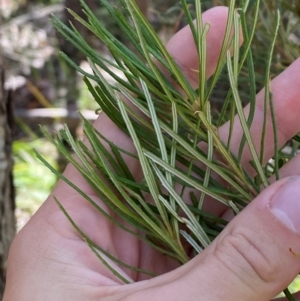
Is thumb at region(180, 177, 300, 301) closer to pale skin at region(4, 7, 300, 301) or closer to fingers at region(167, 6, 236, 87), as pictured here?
pale skin at region(4, 7, 300, 301)

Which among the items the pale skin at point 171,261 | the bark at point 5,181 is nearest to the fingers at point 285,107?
the pale skin at point 171,261

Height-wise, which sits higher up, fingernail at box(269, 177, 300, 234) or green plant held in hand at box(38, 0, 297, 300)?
green plant held in hand at box(38, 0, 297, 300)

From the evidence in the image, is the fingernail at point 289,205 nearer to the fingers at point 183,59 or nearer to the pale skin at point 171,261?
the pale skin at point 171,261

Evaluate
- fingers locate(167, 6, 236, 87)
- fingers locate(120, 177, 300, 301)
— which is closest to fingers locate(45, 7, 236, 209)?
fingers locate(167, 6, 236, 87)

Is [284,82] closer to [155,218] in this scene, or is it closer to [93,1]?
[155,218]

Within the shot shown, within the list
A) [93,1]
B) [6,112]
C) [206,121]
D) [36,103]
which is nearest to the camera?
[206,121]

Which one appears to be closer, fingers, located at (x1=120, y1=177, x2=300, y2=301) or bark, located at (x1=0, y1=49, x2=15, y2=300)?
fingers, located at (x1=120, y1=177, x2=300, y2=301)

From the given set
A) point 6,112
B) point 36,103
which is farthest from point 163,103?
point 36,103

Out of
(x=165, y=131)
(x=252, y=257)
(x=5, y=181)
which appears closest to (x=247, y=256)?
(x=252, y=257)
